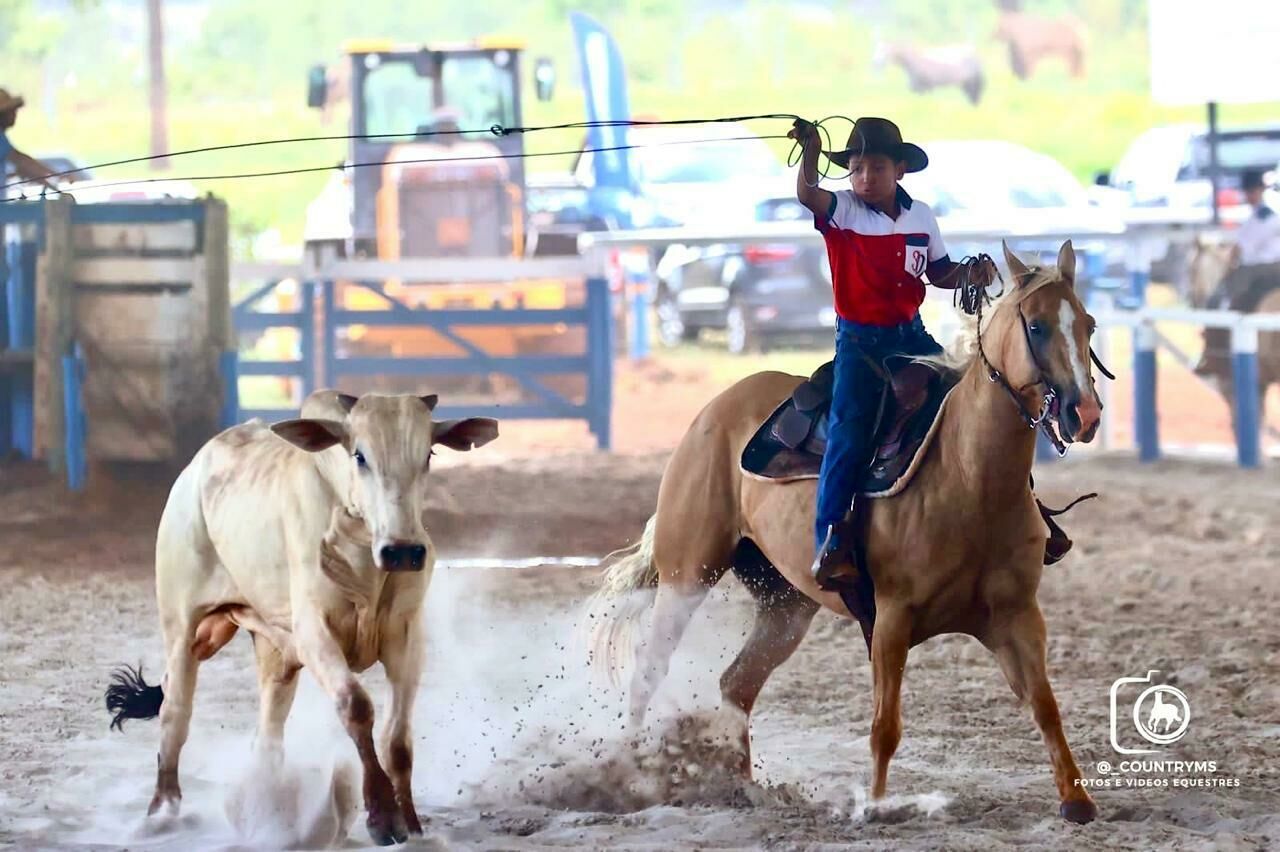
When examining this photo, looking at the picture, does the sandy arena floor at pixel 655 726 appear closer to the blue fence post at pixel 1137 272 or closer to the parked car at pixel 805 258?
the blue fence post at pixel 1137 272

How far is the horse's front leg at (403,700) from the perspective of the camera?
5.02 metres

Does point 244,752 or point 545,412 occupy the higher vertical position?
point 545,412

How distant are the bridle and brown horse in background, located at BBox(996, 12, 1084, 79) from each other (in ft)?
99.3

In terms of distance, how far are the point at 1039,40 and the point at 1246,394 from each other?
23884 millimetres

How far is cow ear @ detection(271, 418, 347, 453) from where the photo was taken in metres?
4.96

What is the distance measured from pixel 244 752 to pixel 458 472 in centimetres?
739

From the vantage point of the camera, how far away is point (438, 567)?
32.4 feet

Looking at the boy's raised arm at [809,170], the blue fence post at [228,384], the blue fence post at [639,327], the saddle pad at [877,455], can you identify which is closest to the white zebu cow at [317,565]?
the saddle pad at [877,455]

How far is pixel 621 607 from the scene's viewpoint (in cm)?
627

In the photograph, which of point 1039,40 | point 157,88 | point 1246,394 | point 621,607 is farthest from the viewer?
point 1039,40

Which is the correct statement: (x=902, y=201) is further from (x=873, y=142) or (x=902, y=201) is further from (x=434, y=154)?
(x=434, y=154)

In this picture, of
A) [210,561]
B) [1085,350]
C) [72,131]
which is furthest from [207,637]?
[72,131]

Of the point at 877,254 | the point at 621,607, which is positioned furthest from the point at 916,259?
Answer: the point at 621,607

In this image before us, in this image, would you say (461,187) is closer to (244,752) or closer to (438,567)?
(438,567)
